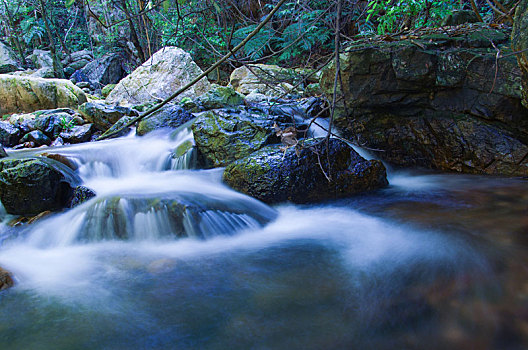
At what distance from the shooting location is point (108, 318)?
2.24m

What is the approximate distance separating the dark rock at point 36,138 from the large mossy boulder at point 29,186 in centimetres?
356

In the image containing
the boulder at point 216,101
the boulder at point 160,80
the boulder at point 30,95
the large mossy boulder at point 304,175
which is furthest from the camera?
the boulder at point 160,80

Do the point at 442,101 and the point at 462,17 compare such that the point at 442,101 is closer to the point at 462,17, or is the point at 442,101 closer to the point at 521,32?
the point at 462,17

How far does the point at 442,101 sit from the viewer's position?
17.3 feet

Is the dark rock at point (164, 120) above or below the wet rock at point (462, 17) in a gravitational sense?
below

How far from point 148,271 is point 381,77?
445cm

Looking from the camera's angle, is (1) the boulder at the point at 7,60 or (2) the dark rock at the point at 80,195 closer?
(2) the dark rock at the point at 80,195

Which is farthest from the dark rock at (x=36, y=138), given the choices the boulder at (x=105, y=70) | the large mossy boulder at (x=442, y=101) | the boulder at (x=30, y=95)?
the boulder at (x=105, y=70)

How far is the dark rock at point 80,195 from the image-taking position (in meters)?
4.42

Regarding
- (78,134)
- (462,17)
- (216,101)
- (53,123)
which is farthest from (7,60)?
(462,17)

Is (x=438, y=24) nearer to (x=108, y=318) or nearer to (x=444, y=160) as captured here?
(x=444, y=160)

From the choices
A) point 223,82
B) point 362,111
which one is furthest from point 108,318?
point 223,82

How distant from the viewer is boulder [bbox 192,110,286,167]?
5410 mm

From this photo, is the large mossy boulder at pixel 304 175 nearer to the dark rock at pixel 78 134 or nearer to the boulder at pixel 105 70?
the dark rock at pixel 78 134
